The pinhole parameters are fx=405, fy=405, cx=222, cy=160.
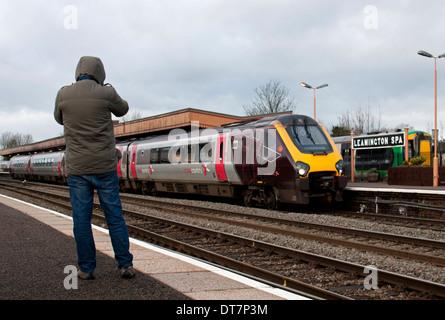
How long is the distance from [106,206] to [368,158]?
2530 cm

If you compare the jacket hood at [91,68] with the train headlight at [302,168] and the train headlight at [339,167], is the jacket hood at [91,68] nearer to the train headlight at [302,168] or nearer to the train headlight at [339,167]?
the train headlight at [302,168]

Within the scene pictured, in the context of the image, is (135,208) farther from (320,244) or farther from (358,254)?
(358,254)

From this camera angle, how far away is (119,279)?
370cm

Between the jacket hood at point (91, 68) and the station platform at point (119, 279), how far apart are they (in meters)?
1.82

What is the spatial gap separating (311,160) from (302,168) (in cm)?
46

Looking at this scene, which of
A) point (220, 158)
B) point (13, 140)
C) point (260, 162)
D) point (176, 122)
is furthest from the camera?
point (13, 140)

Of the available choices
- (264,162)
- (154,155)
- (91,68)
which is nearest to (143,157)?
(154,155)

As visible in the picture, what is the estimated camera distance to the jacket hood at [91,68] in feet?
12.0

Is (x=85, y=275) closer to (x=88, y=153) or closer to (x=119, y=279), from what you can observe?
(x=119, y=279)

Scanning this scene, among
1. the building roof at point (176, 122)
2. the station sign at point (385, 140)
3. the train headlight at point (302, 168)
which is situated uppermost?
the building roof at point (176, 122)

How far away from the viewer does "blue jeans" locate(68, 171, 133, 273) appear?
3.62 m

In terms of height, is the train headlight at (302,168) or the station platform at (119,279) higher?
the train headlight at (302,168)

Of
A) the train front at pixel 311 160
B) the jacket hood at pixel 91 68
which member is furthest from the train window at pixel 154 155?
the jacket hood at pixel 91 68
